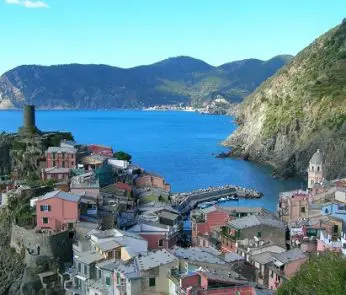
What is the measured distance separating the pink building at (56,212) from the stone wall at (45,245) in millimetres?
1200

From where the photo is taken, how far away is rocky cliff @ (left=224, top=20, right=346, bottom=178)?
76375 millimetres

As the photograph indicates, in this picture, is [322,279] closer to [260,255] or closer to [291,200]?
[260,255]

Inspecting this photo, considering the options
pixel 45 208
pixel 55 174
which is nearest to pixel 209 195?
pixel 55 174

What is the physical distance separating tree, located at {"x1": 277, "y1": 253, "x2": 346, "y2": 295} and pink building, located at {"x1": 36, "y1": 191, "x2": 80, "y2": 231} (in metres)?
16.9

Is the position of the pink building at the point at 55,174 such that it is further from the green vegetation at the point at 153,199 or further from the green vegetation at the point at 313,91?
the green vegetation at the point at 313,91

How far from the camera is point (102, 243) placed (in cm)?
2684

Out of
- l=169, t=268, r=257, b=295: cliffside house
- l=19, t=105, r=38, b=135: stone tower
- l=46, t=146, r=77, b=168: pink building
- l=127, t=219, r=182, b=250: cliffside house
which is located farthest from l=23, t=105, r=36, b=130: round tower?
l=169, t=268, r=257, b=295: cliffside house

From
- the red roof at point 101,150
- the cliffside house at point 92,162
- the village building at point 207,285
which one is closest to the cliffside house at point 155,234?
the village building at point 207,285

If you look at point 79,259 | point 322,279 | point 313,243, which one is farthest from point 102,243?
point 322,279

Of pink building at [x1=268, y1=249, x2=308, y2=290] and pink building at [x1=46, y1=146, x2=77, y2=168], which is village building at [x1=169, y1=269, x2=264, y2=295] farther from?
pink building at [x1=46, y1=146, x2=77, y2=168]

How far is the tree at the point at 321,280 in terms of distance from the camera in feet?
49.0

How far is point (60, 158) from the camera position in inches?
1833

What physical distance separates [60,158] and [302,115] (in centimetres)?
5275

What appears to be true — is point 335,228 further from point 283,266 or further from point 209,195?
point 209,195
